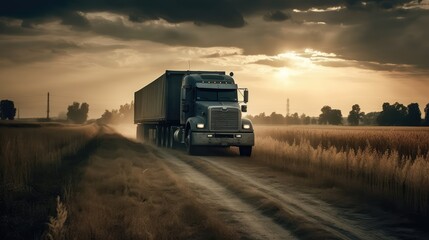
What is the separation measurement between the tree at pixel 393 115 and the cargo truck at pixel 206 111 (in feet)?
398

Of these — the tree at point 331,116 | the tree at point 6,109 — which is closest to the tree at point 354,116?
the tree at point 331,116

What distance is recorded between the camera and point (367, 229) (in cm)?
902

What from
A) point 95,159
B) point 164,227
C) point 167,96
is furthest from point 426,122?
point 164,227

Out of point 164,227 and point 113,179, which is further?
point 113,179

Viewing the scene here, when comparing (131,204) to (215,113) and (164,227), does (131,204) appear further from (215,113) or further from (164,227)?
(215,113)

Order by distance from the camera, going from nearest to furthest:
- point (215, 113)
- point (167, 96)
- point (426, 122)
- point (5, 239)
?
point (5, 239) → point (215, 113) → point (167, 96) → point (426, 122)

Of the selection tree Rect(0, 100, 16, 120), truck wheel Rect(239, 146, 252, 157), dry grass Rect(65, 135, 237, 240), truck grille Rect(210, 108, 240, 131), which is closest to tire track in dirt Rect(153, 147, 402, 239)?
dry grass Rect(65, 135, 237, 240)

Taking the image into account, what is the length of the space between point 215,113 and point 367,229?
16303 mm

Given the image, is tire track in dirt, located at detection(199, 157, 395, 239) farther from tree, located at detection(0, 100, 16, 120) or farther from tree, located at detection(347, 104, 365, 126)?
tree, located at detection(0, 100, 16, 120)

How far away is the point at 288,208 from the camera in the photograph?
10.7 metres

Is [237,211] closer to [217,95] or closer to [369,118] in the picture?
[217,95]

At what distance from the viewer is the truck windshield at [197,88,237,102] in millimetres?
25906

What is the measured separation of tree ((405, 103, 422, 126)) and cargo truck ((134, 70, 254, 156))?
12075 centimetres

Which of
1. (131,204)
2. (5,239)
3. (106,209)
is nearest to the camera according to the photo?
(5,239)
